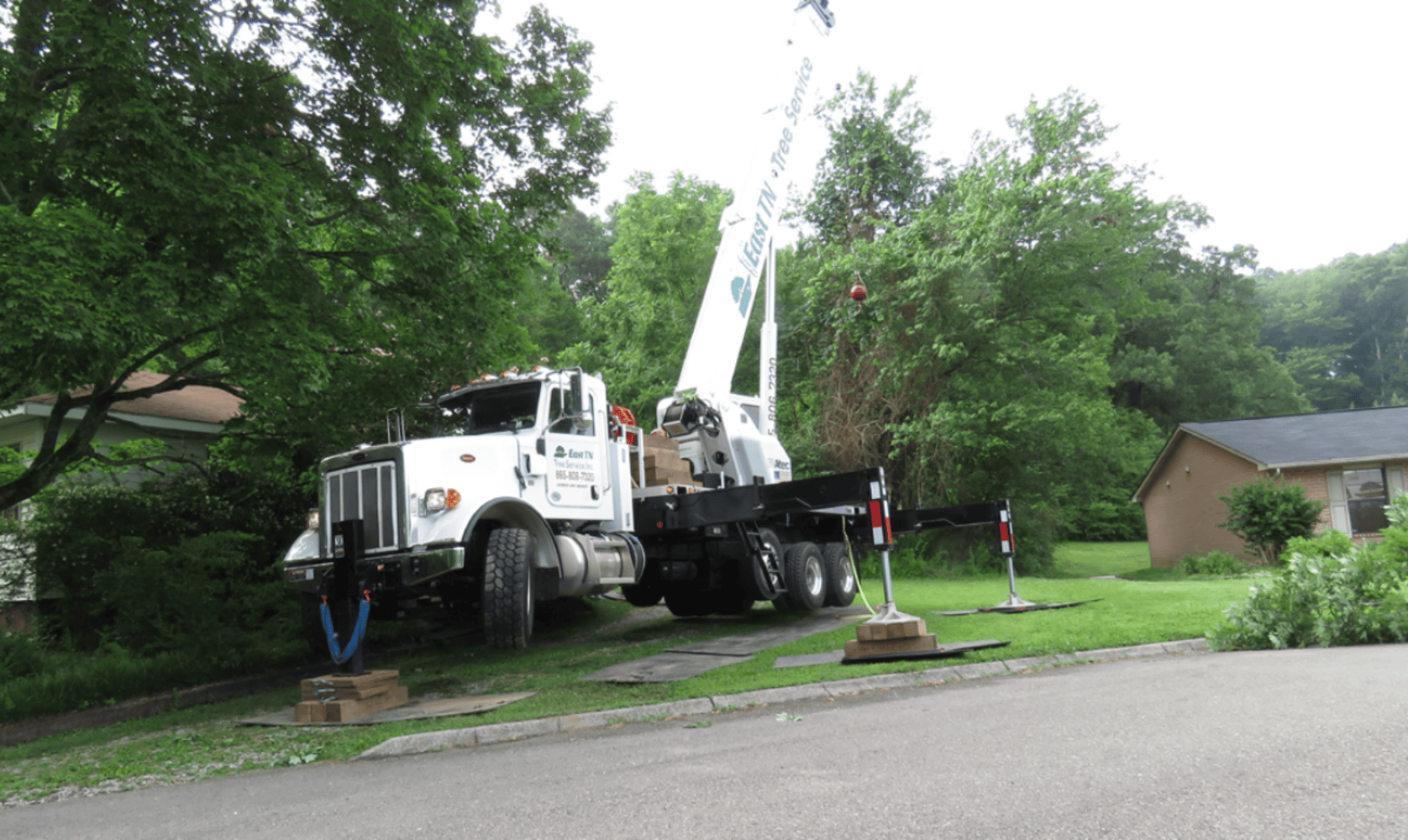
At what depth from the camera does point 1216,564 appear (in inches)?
866

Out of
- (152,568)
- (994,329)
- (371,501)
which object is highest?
(994,329)

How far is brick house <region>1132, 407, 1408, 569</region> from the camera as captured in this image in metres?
23.7

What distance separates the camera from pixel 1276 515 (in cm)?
2139

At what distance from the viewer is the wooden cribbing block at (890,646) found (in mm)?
8227

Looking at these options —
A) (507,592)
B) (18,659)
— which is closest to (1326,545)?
(507,592)

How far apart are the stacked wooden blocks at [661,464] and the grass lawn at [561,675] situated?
6.71 ft

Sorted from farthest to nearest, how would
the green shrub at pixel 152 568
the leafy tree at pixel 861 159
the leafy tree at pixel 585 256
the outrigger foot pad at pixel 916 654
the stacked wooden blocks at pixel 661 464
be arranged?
the leafy tree at pixel 585 256 → the leafy tree at pixel 861 159 → the stacked wooden blocks at pixel 661 464 → the green shrub at pixel 152 568 → the outrigger foot pad at pixel 916 654

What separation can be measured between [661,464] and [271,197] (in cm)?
549

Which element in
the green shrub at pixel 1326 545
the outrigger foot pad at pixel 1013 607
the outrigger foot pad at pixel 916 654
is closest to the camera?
the outrigger foot pad at pixel 916 654

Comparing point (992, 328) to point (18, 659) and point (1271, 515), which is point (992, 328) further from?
point (18, 659)

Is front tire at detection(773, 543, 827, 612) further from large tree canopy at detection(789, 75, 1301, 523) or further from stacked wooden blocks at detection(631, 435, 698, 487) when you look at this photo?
large tree canopy at detection(789, 75, 1301, 523)

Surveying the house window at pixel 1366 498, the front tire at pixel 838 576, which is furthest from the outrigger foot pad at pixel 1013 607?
the house window at pixel 1366 498

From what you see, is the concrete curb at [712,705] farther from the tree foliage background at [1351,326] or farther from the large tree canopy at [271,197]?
the tree foliage background at [1351,326]

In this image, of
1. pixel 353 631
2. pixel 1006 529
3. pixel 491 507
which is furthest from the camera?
pixel 1006 529
